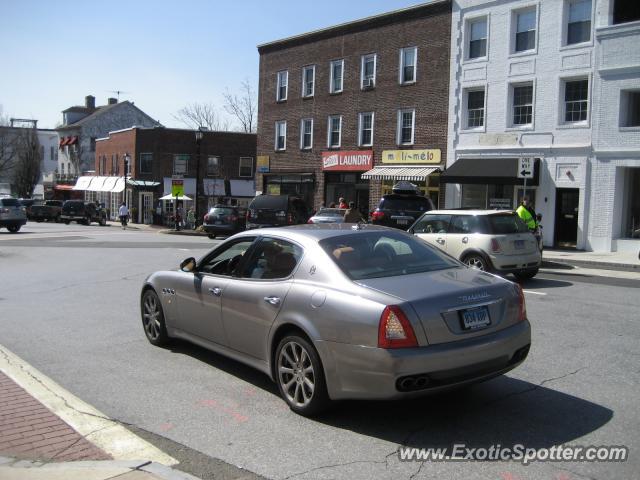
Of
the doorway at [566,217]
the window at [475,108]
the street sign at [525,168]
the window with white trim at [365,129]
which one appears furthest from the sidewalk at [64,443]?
the window with white trim at [365,129]

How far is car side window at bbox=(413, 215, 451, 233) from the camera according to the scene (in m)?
13.7

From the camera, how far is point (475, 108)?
26.6 metres

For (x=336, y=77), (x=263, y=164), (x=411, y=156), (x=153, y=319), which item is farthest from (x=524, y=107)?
(x=153, y=319)

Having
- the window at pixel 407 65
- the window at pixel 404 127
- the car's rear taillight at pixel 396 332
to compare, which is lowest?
the car's rear taillight at pixel 396 332

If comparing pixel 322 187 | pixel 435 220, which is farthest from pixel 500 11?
pixel 435 220

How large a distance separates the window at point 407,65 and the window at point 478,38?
3023mm

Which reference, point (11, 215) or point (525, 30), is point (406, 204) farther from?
point (11, 215)

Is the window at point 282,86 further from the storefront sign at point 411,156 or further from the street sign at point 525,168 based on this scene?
the street sign at point 525,168

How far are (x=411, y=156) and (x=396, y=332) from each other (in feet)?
82.3

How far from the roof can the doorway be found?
948cm

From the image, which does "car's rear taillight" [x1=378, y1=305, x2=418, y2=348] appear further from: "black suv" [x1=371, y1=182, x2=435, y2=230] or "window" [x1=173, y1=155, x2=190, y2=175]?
"window" [x1=173, y1=155, x2=190, y2=175]

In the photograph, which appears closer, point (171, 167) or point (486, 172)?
point (486, 172)

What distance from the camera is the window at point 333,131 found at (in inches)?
1286

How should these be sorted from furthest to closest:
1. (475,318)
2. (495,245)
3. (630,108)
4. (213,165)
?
(213,165), (630,108), (495,245), (475,318)
